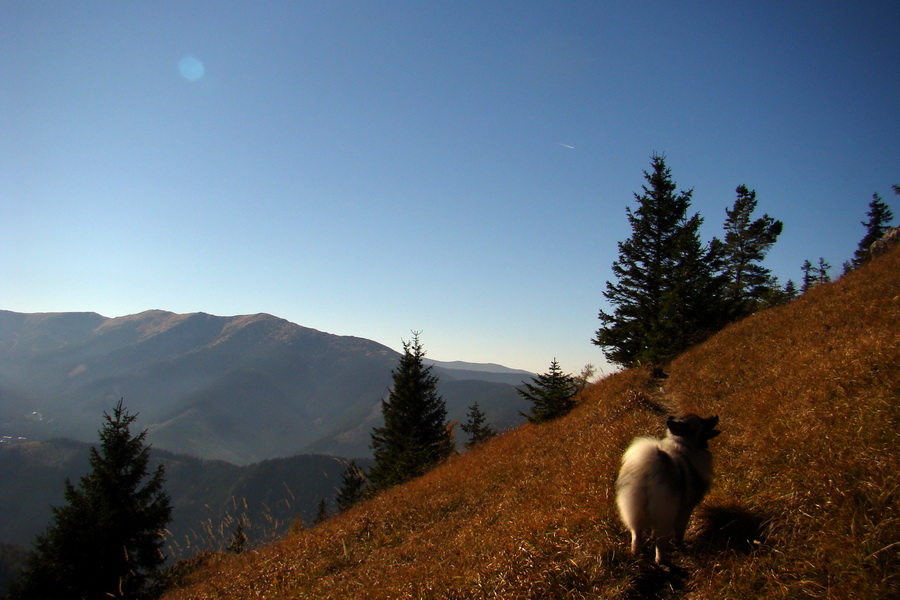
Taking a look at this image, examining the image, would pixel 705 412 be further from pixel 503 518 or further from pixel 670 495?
pixel 670 495

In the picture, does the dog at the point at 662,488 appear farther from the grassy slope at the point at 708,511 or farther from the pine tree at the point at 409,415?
the pine tree at the point at 409,415

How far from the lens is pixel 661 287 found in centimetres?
2223

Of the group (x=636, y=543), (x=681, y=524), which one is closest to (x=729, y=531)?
(x=681, y=524)

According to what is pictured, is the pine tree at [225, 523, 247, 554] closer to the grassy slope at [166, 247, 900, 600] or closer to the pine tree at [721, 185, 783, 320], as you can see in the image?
the grassy slope at [166, 247, 900, 600]

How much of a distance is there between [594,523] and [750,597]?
1977 millimetres

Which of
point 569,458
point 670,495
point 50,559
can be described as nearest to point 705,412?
point 569,458

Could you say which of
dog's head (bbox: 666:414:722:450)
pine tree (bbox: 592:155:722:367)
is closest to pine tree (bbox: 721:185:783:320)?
pine tree (bbox: 592:155:722:367)

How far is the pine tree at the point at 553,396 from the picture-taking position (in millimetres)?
15727

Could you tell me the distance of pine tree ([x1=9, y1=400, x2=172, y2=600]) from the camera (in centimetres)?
1430

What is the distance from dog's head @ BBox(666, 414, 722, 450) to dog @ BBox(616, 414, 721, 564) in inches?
1.9

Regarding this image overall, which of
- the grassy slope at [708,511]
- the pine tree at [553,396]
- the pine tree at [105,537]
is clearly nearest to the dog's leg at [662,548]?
the grassy slope at [708,511]

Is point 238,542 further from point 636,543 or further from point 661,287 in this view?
point 661,287

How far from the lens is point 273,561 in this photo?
9469 millimetres

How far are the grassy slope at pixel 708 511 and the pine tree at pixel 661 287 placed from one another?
6054mm
